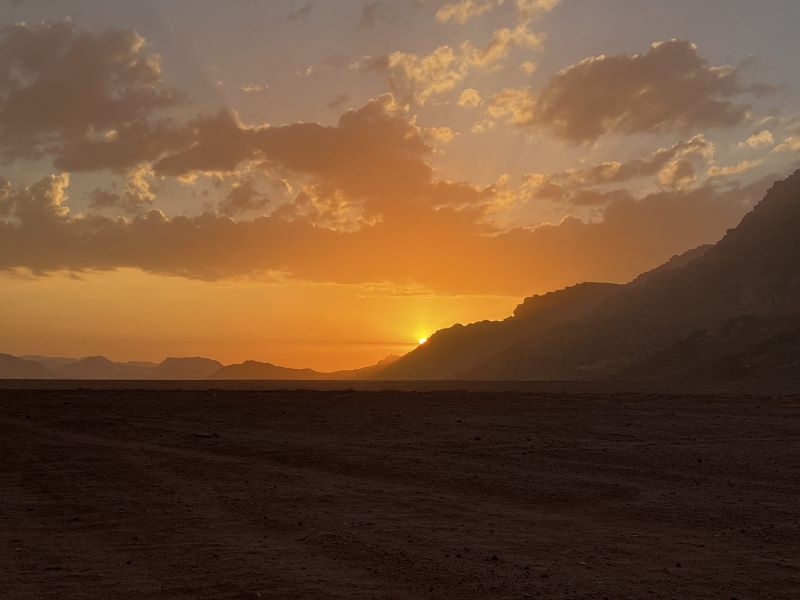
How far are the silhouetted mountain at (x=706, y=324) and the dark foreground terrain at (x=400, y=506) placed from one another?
72.8 meters

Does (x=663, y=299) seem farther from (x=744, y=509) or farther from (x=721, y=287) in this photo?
(x=744, y=509)

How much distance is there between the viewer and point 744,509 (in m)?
15.2

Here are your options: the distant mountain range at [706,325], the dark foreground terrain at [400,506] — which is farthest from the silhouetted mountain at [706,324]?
the dark foreground terrain at [400,506]

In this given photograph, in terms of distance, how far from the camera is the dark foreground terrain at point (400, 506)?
34.2 ft

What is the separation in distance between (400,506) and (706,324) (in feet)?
388

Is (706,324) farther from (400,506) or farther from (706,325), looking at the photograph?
(400,506)

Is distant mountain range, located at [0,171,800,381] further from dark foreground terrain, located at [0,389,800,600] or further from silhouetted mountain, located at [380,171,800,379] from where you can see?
dark foreground terrain, located at [0,389,800,600]

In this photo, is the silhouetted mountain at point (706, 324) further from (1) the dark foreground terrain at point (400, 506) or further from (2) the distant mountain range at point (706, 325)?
(1) the dark foreground terrain at point (400, 506)

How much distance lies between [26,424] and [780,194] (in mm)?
162704

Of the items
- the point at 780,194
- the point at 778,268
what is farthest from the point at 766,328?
the point at 780,194

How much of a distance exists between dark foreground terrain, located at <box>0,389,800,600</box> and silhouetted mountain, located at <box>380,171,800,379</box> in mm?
72753

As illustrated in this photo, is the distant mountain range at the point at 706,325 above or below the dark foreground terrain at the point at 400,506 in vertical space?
above

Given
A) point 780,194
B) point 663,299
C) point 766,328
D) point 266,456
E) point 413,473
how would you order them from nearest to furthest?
point 413,473 → point 266,456 → point 766,328 → point 663,299 → point 780,194

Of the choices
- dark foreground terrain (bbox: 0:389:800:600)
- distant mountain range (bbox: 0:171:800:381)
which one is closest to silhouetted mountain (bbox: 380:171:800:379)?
distant mountain range (bbox: 0:171:800:381)
